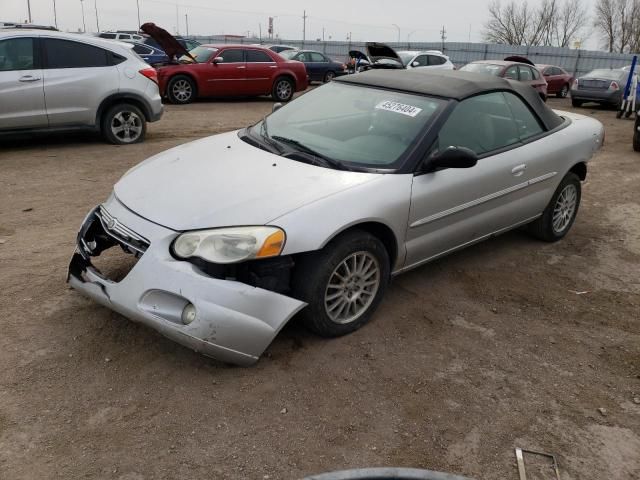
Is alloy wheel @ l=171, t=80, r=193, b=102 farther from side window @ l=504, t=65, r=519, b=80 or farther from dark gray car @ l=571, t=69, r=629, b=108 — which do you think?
dark gray car @ l=571, t=69, r=629, b=108

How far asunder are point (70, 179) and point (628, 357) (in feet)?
19.9

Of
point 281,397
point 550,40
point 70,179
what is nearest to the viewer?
point 281,397

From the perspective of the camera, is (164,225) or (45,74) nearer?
(164,225)

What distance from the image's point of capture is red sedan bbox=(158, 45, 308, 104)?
46.6ft

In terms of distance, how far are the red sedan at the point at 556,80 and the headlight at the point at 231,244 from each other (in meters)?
20.4

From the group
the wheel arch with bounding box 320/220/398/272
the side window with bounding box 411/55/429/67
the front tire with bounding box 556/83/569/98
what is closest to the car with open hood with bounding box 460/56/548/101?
the side window with bounding box 411/55/429/67

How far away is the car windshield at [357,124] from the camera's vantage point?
3.84m

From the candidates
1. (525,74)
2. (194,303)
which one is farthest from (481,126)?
(525,74)

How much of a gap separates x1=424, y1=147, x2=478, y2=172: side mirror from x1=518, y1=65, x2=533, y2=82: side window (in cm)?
1366

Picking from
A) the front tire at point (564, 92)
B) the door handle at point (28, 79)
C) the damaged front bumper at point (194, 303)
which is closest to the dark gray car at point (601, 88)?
the front tire at point (564, 92)

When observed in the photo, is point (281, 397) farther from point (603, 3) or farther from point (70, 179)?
point (603, 3)

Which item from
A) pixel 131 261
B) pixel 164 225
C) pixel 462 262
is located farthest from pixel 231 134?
pixel 462 262

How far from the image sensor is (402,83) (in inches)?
173

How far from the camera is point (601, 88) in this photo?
56.4 ft
